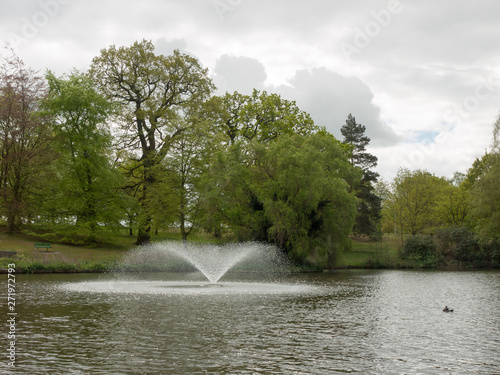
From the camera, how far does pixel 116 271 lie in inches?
1668

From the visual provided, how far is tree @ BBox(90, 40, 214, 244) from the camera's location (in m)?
57.6

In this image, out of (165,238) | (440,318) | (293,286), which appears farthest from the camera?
(165,238)

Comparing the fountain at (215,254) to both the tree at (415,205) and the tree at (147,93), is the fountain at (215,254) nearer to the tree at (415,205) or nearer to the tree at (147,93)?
the tree at (147,93)

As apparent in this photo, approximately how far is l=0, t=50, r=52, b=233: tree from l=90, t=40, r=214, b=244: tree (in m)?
8.32

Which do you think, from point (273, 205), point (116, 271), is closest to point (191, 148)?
point (273, 205)

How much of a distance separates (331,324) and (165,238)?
47.7 meters

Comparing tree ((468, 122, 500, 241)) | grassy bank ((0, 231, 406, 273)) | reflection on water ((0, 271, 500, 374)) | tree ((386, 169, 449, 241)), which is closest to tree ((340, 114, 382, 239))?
tree ((386, 169, 449, 241))

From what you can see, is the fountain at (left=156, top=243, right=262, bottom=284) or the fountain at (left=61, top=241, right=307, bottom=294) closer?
the fountain at (left=61, top=241, right=307, bottom=294)

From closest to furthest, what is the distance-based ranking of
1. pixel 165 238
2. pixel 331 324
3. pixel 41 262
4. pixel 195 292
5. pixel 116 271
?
pixel 331 324, pixel 195 292, pixel 41 262, pixel 116 271, pixel 165 238

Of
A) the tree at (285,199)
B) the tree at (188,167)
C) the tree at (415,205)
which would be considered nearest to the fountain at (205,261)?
the tree at (285,199)

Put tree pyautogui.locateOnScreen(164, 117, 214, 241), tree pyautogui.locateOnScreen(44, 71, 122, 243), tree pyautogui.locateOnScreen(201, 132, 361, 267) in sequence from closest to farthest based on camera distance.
Answer: tree pyautogui.locateOnScreen(201, 132, 361, 267), tree pyautogui.locateOnScreen(44, 71, 122, 243), tree pyautogui.locateOnScreen(164, 117, 214, 241)

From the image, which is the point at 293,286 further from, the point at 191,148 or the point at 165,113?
the point at 165,113

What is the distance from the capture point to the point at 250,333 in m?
16.8
